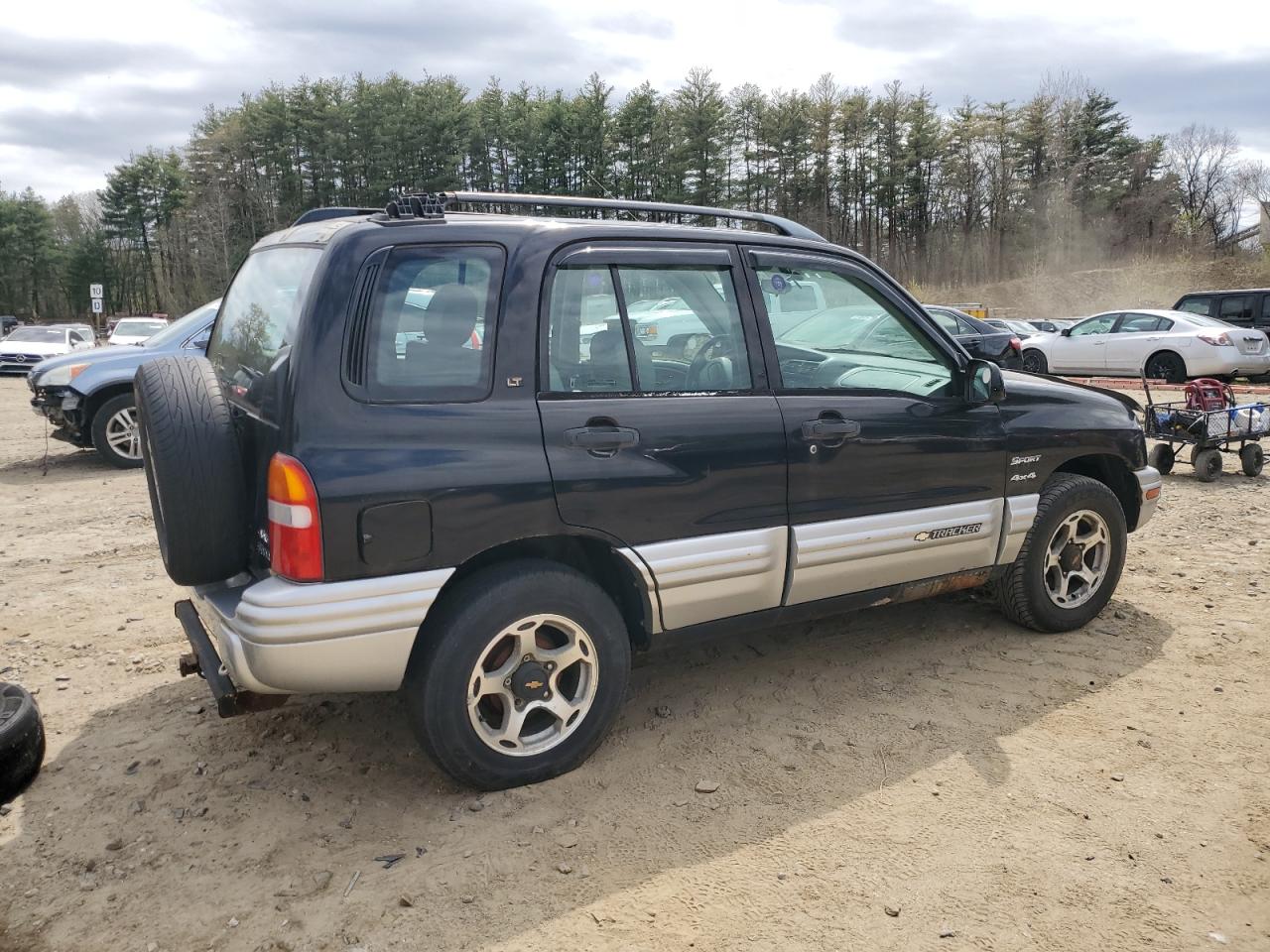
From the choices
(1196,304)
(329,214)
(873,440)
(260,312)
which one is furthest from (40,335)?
(1196,304)

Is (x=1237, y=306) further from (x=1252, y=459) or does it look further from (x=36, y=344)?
(x=36, y=344)

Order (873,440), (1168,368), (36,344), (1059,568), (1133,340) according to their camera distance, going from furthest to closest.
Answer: (36,344) → (1133,340) → (1168,368) → (1059,568) → (873,440)

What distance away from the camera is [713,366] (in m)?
3.44

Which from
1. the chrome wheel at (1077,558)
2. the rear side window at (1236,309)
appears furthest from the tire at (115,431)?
the rear side window at (1236,309)

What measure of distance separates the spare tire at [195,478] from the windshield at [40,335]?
2632 centimetres

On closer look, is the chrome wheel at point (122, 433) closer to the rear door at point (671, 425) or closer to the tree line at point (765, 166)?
the rear door at point (671, 425)

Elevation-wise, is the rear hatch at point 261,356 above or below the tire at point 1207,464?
above

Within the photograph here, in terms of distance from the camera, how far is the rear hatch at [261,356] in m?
2.83

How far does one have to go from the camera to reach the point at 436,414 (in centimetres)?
286

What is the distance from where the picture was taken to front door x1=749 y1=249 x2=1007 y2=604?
356cm

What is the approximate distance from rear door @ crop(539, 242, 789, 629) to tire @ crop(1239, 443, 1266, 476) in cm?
696

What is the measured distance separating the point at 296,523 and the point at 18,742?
1454mm

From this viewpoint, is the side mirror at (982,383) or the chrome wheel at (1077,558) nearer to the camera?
the side mirror at (982,383)

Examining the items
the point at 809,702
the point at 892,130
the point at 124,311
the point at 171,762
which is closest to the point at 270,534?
the point at 171,762
